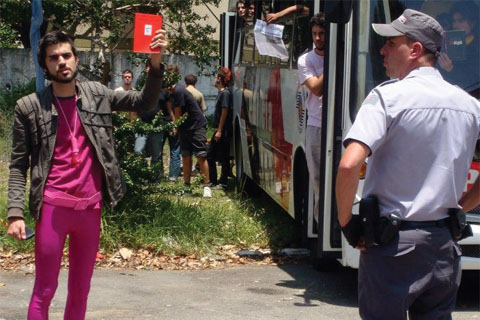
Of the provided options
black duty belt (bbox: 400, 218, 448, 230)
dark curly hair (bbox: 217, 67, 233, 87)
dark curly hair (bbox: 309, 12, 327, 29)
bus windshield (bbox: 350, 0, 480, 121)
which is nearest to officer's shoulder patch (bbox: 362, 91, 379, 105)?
black duty belt (bbox: 400, 218, 448, 230)

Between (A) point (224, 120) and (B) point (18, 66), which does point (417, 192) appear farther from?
(B) point (18, 66)

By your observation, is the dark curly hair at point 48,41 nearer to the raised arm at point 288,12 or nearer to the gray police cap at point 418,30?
the gray police cap at point 418,30

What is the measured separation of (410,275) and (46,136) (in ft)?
7.35

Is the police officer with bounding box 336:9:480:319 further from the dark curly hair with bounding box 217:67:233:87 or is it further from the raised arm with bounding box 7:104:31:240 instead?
the dark curly hair with bounding box 217:67:233:87

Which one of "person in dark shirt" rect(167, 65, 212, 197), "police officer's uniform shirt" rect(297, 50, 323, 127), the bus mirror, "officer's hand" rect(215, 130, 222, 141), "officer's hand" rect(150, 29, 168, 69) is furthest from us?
"officer's hand" rect(215, 130, 222, 141)

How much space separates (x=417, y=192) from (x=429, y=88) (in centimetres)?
43

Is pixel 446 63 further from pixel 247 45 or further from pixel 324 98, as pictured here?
pixel 247 45

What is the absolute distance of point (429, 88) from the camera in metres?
3.74

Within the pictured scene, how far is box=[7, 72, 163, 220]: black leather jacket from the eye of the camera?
4980 millimetres

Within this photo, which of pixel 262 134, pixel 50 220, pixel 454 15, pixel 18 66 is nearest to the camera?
pixel 50 220

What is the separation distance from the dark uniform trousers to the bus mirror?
130 inches

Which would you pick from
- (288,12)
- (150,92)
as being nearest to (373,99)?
(150,92)

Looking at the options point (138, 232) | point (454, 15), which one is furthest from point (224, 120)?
point (454, 15)

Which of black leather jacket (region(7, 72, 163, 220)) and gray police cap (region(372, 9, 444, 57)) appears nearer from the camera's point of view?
gray police cap (region(372, 9, 444, 57))
